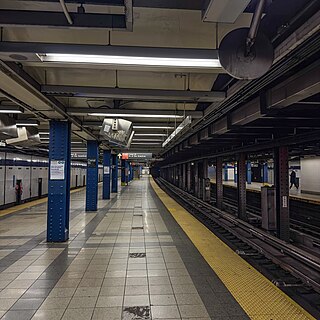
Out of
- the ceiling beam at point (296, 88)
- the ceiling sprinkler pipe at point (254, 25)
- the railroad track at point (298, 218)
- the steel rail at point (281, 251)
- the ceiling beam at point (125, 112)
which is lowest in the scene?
the railroad track at point (298, 218)

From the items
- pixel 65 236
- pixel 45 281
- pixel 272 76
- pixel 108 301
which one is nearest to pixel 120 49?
pixel 272 76

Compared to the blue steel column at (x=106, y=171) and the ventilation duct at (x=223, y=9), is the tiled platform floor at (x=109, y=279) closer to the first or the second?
the ventilation duct at (x=223, y=9)

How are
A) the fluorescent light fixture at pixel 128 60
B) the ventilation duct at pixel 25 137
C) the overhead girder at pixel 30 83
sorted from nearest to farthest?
the fluorescent light fixture at pixel 128 60 → the overhead girder at pixel 30 83 → the ventilation duct at pixel 25 137

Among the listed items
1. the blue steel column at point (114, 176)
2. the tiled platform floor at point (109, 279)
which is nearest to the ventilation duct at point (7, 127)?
the tiled platform floor at point (109, 279)

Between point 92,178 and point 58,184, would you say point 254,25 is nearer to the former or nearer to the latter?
point 58,184

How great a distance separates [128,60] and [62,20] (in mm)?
715

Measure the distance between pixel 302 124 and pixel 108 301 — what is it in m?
3.88

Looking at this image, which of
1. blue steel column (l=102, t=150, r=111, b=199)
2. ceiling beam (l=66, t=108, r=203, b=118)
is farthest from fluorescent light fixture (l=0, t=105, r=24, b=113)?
blue steel column (l=102, t=150, r=111, b=199)

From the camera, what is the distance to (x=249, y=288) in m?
3.35

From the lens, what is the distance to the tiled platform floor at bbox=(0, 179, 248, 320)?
9.32 ft

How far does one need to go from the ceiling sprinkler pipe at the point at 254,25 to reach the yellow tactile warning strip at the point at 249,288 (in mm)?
2523

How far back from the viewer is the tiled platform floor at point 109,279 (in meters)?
2.84

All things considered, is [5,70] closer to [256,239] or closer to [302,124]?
[302,124]

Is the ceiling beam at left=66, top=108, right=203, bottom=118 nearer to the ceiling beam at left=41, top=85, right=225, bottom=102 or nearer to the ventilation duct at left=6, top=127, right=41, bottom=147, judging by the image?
the ceiling beam at left=41, top=85, right=225, bottom=102
